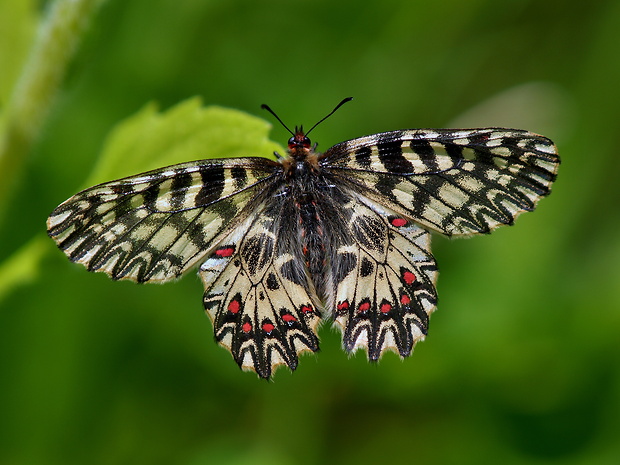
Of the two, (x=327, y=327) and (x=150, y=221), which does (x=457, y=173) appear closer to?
(x=150, y=221)

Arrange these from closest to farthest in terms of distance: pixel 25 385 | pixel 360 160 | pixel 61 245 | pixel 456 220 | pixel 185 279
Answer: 1. pixel 61 245
2. pixel 456 220
3. pixel 360 160
4. pixel 25 385
5. pixel 185 279

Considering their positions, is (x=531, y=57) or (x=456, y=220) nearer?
(x=456, y=220)

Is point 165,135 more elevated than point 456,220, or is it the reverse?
point 165,135

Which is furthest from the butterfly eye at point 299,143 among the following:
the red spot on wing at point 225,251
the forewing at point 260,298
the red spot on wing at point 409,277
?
the red spot on wing at point 409,277

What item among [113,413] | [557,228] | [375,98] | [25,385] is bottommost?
[113,413]

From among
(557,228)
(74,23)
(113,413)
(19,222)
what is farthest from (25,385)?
(557,228)

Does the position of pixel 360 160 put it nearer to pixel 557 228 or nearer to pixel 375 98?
pixel 375 98

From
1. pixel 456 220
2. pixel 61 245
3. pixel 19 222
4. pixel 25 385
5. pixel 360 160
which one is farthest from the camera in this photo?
pixel 19 222
